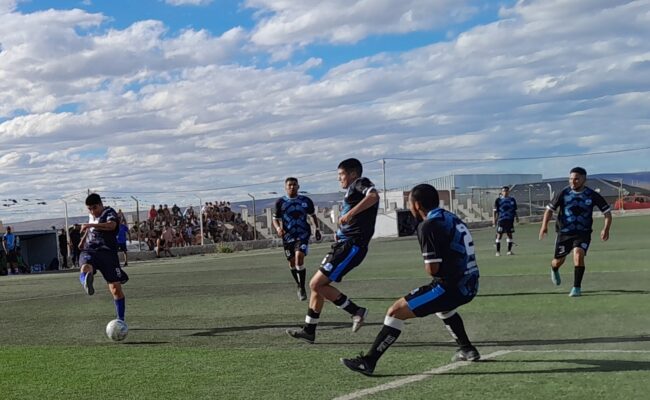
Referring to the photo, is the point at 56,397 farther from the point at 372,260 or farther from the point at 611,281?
the point at 372,260

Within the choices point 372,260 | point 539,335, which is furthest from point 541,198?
point 539,335

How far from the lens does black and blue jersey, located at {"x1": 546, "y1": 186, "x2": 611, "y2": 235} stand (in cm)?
1270

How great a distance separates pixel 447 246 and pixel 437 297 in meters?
0.44

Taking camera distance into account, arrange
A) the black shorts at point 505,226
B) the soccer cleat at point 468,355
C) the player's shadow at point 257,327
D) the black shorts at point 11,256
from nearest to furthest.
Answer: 1. the soccer cleat at point 468,355
2. the player's shadow at point 257,327
3. the black shorts at point 505,226
4. the black shorts at point 11,256

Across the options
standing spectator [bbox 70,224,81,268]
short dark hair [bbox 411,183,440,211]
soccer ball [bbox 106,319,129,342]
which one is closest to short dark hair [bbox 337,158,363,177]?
short dark hair [bbox 411,183,440,211]

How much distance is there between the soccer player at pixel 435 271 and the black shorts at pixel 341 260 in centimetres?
196

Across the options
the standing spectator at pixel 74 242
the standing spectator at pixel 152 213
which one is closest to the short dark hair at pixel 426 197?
the standing spectator at pixel 74 242

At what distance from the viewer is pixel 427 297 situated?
6945 mm

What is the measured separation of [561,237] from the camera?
1299 centimetres

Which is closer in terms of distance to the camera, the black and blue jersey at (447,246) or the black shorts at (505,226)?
the black and blue jersey at (447,246)

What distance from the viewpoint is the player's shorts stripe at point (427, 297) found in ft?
22.8

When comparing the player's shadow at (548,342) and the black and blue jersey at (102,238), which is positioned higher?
the black and blue jersey at (102,238)

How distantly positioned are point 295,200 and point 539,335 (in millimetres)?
6058

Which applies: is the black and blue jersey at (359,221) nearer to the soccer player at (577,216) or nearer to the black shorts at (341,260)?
the black shorts at (341,260)
